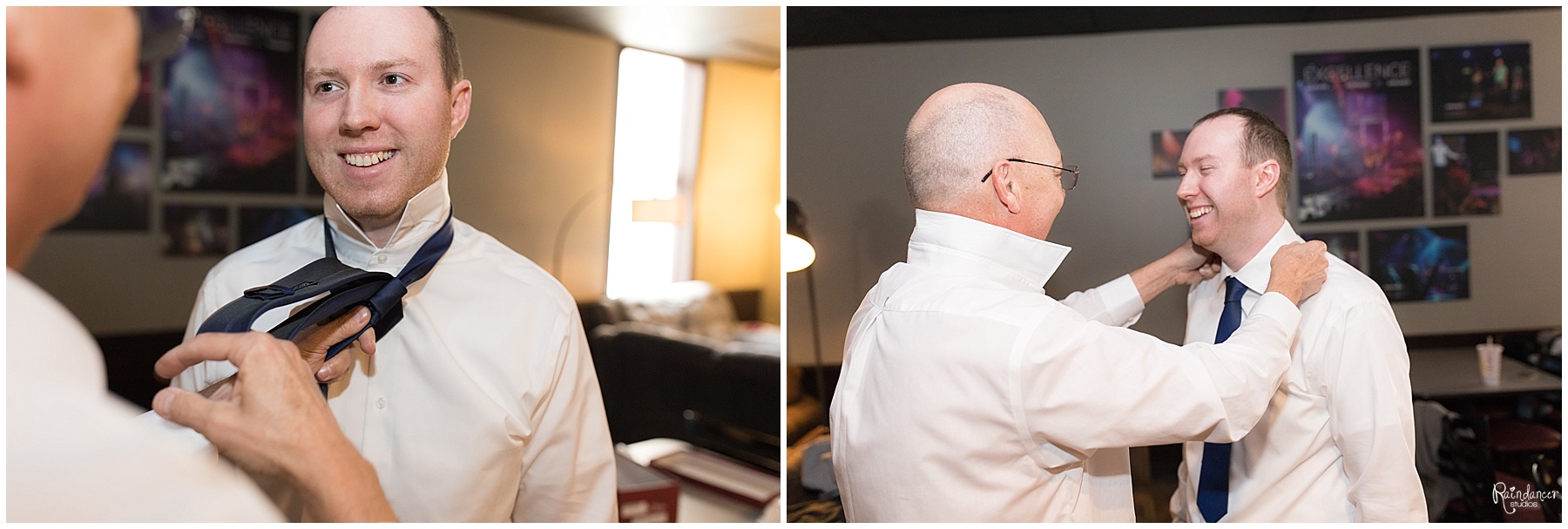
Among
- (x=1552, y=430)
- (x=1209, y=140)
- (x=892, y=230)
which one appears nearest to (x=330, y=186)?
(x=892, y=230)

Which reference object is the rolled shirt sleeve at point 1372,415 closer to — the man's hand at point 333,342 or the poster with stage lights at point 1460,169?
the poster with stage lights at point 1460,169

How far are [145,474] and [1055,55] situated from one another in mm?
2003

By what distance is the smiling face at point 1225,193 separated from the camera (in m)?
1.88

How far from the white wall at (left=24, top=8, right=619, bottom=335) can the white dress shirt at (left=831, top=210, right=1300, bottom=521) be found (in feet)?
2.77

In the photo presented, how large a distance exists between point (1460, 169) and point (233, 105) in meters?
4.59

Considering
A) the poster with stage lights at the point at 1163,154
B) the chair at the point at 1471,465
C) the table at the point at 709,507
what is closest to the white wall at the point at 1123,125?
the poster with stage lights at the point at 1163,154

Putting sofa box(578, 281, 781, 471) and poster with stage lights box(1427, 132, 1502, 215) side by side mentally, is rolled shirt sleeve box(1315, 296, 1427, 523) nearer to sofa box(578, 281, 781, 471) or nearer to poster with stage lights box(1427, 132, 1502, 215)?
poster with stage lights box(1427, 132, 1502, 215)

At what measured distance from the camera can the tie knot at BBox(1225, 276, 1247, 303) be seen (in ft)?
6.18

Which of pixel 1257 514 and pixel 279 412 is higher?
pixel 279 412

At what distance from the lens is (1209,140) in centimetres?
191

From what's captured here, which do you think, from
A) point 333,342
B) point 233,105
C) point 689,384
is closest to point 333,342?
point 333,342

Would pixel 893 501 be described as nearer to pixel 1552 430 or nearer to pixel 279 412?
pixel 279 412

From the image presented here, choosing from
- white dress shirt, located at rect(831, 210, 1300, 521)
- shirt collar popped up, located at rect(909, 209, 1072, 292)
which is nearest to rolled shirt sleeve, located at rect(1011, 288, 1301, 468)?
white dress shirt, located at rect(831, 210, 1300, 521)

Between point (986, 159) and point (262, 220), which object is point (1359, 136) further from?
point (262, 220)
